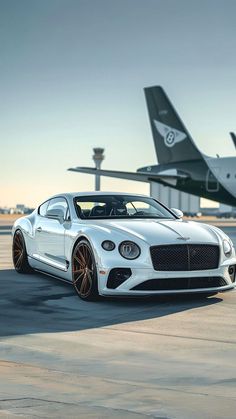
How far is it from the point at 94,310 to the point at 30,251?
10.6 feet

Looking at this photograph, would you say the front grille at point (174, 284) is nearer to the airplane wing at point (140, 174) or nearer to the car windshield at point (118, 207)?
the car windshield at point (118, 207)

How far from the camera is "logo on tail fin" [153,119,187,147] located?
112 ft

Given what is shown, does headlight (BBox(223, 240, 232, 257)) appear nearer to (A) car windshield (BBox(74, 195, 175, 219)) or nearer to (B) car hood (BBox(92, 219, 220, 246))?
(B) car hood (BBox(92, 219, 220, 246))

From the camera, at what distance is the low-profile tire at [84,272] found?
7566 mm

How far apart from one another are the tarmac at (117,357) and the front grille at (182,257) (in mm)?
465

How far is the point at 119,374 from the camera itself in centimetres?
436

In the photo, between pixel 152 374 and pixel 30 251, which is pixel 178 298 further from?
pixel 152 374

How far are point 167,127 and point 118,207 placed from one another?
1018 inches

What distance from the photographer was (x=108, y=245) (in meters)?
7.55

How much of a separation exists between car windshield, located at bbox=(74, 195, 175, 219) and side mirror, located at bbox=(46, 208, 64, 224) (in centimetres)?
26

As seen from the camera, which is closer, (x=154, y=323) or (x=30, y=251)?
(x=154, y=323)

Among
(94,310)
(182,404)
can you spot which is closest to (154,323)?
(94,310)

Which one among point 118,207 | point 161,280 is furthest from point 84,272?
point 118,207

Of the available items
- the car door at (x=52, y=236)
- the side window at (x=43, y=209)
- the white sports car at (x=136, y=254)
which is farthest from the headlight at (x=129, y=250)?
the side window at (x=43, y=209)
